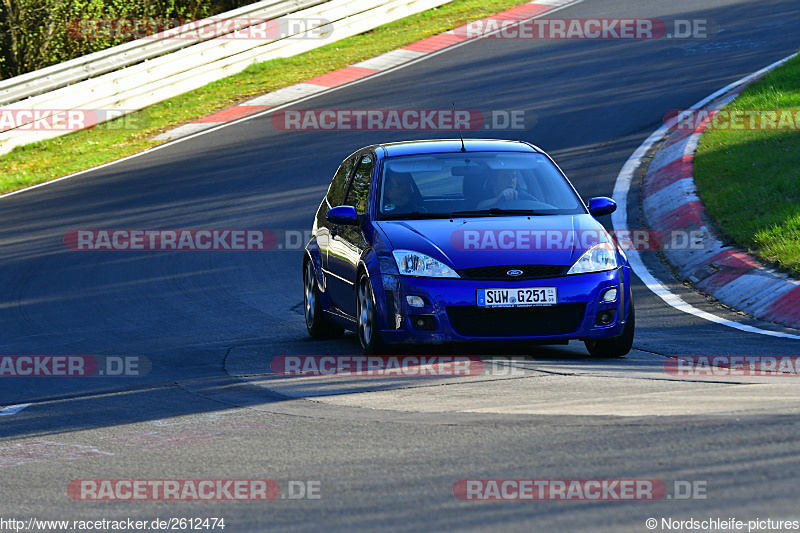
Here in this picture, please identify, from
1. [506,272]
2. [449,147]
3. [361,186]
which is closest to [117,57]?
[361,186]

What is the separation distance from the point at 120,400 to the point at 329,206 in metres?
3.47

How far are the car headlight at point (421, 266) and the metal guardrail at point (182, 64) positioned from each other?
48.3 ft

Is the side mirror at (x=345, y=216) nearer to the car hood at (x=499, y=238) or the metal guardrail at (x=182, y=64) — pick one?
the car hood at (x=499, y=238)

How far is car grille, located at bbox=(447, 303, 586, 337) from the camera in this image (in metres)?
8.09

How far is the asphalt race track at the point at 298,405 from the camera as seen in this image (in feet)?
16.0

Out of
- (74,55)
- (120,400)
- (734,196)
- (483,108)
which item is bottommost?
(120,400)

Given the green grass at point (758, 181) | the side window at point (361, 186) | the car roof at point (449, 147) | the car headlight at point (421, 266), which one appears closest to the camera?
the car headlight at point (421, 266)

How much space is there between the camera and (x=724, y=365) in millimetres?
7992

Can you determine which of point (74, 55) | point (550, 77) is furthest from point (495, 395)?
point (74, 55)

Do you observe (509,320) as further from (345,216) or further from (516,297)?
(345,216)

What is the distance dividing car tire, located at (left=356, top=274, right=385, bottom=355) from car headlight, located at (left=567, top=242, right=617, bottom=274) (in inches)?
56.6

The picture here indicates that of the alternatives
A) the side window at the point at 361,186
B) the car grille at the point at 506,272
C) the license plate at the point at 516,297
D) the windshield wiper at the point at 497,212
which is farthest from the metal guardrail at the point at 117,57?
the license plate at the point at 516,297

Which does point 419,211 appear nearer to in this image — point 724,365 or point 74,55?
point 724,365
